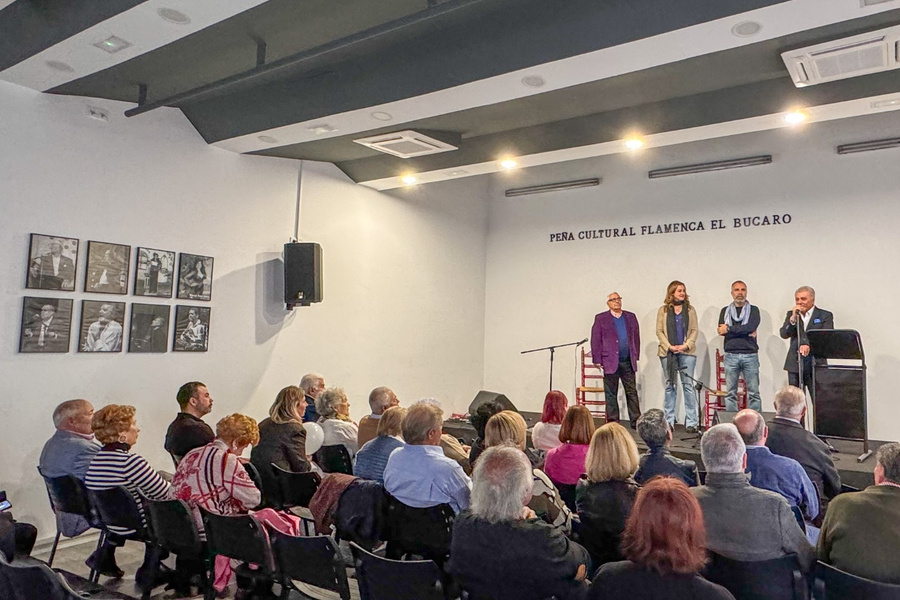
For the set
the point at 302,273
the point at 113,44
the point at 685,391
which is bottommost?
the point at 685,391

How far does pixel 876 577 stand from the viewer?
2146mm

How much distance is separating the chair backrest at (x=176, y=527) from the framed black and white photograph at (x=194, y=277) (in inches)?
111

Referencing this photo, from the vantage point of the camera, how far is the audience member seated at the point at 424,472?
278 centimetres

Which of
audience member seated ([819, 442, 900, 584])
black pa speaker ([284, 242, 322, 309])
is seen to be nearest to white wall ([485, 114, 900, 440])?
black pa speaker ([284, 242, 322, 309])

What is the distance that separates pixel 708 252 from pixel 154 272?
584 cm

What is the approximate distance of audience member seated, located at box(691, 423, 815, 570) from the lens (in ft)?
7.20

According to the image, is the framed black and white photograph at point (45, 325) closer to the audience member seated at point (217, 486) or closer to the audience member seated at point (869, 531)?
the audience member seated at point (217, 486)

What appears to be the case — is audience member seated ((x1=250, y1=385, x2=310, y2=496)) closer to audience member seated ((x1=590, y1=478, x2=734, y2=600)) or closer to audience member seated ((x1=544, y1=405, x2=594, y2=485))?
audience member seated ((x1=544, y1=405, x2=594, y2=485))

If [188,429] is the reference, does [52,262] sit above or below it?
above

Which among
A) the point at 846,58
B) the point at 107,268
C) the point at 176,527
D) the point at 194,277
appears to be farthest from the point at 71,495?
the point at 846,58

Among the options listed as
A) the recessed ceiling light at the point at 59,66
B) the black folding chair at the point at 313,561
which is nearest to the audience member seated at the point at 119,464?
the black folding chair at the point at 313,561

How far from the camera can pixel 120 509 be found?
320 centimetres

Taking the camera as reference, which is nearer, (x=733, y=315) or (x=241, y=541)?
(x=241, y=541)

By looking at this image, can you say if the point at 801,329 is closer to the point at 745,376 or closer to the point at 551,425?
the point at 745,376
